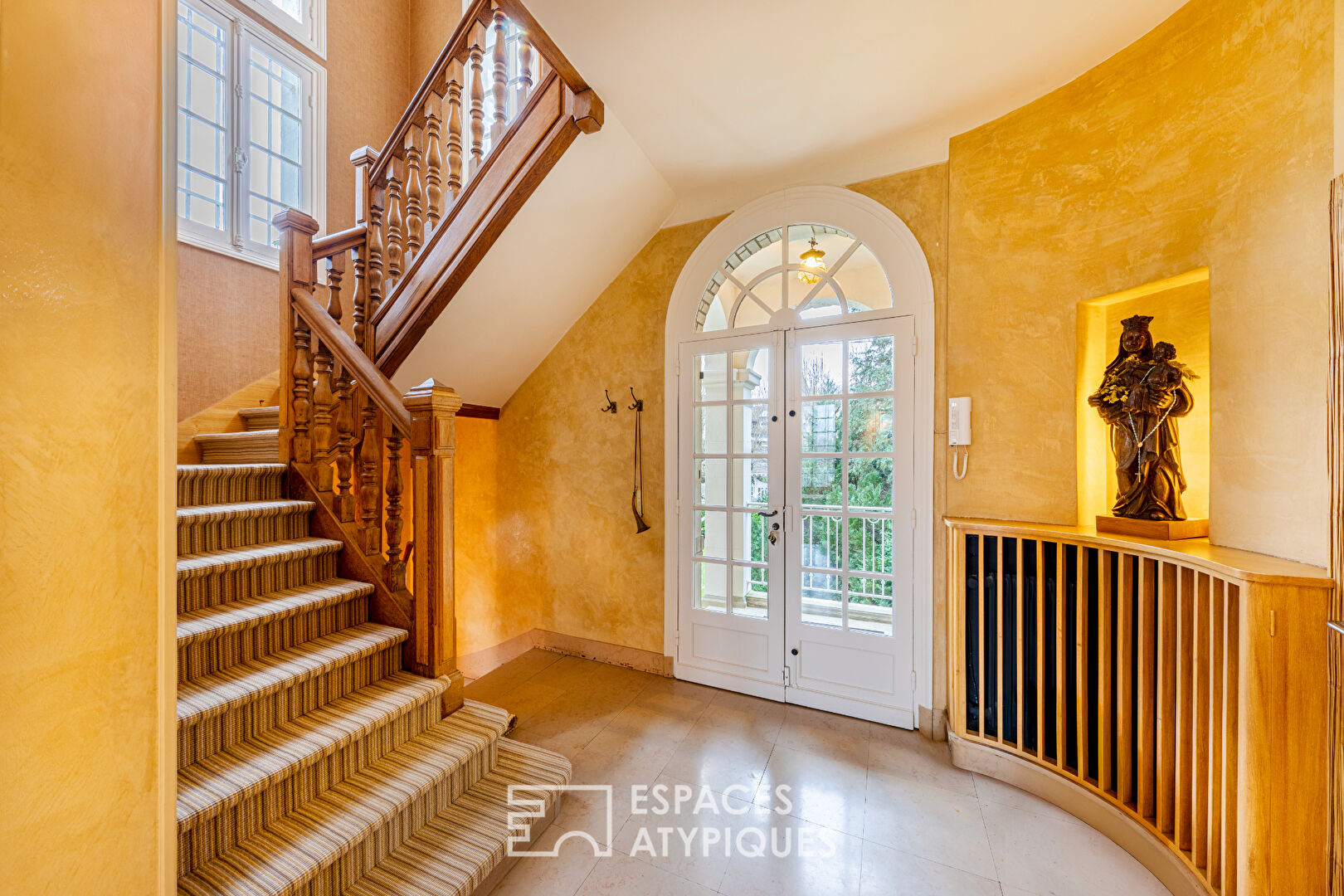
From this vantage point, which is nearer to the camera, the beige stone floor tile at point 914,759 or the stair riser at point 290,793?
the stair riser at point 290,793

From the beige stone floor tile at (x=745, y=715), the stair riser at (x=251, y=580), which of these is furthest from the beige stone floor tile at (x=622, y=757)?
the stair riser at (x=251, y=580)

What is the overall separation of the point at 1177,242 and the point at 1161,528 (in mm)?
1056

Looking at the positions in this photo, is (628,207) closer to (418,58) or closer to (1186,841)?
(418,58)

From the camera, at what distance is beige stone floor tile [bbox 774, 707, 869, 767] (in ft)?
7.88

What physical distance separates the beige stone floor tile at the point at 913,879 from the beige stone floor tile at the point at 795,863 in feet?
0.14

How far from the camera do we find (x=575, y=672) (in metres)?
3.28

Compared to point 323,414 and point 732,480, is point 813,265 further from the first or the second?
point 323,414

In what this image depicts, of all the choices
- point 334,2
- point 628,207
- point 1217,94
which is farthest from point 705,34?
point 334,2

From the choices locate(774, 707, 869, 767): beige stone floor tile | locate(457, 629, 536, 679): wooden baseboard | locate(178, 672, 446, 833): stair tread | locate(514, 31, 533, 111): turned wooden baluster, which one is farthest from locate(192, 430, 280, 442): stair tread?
locate(774, 707, 869, 767): beige stone floor tile

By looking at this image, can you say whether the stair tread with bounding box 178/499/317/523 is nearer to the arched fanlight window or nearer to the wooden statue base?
the arched fanlight window

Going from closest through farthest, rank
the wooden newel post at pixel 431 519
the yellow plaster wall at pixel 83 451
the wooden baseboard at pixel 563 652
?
the yellow plaster wall at pixel 83 451
the wooden newel post at pixel 431 519
the wooden baseboard at pixel 563 652

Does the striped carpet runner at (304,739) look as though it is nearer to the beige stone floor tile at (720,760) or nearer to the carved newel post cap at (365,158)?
the beige stone floor tile at (720,760)

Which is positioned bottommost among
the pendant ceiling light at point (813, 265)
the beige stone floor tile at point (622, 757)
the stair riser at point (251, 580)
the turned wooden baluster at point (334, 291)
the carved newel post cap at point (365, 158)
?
the beige stone floor tile at point (622, 757)

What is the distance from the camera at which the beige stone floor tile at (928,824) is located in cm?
179
